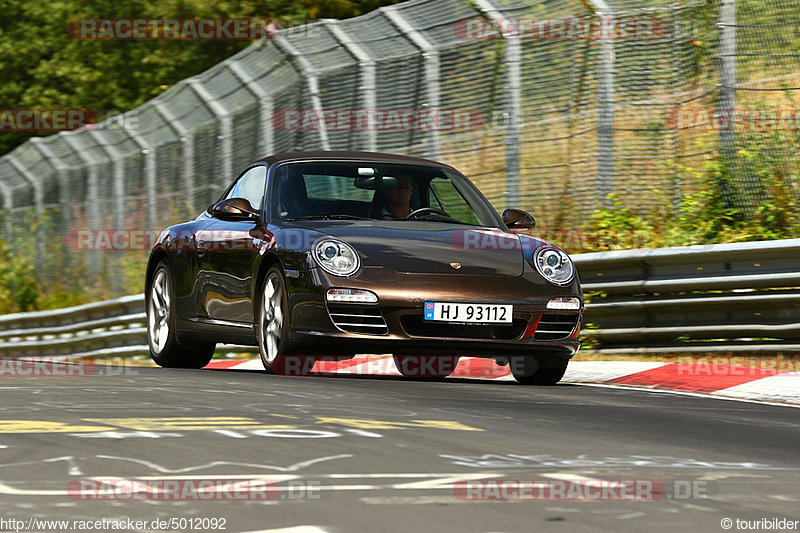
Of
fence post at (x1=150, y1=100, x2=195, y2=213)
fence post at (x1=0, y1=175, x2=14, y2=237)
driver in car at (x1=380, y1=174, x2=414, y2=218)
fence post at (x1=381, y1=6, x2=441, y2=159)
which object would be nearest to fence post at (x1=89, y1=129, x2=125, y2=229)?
fence post at (x1=150, y1=100, x2=195, y2=213)

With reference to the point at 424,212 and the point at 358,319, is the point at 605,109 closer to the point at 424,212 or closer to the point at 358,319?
the point at 424,212

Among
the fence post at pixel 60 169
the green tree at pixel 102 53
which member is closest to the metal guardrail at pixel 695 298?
the fence post at pixel 60 169

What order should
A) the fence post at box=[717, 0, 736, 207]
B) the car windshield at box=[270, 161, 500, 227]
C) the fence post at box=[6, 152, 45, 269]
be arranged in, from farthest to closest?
the fence post at box=[6, 152, 45, 269]
the fence post at box=[717, 0, 736, 207]
the car windshield at box=[270, 161, 500, 227]

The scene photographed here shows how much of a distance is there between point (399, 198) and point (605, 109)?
139 inches

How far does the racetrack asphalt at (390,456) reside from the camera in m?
4.39

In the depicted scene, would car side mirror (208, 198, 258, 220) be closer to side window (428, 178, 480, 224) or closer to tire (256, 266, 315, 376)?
tire (256, 266, 315, 376)

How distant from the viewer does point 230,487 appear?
187 inches

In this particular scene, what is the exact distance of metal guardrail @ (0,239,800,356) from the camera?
33.2ft

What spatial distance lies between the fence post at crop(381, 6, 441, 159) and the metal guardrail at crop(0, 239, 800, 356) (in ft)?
12.1

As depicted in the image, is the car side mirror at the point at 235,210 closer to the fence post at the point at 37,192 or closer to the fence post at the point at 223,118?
the fence post at the point at 223,118

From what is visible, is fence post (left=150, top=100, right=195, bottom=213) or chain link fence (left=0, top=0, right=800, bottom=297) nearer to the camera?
chain link fence (left=0, top=0, right=800, bottom=297)

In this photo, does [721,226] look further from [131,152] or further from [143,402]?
[131,152]

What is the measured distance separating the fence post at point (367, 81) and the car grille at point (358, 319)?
6.75 metres

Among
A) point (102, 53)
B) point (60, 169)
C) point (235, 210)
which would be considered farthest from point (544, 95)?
point (102, 53)
